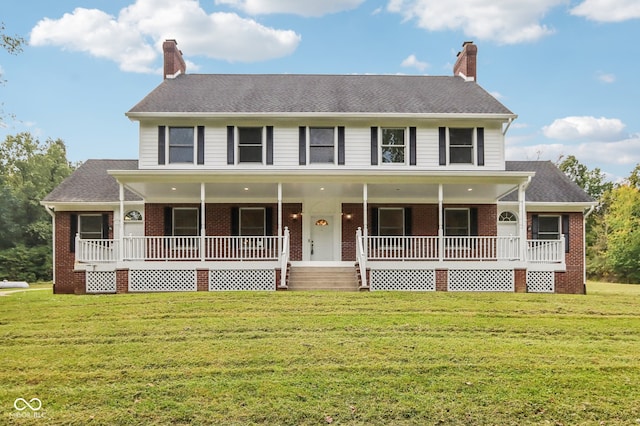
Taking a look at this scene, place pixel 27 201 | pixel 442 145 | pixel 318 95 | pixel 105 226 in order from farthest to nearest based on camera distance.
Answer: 1. pixel 27 201
2. pixel 318 95
3. pixel 105 226
4. pixel 442 145

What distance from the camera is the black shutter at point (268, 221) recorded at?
17219 mm

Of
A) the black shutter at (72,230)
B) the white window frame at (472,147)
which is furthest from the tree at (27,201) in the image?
the white window frame at (472,147)

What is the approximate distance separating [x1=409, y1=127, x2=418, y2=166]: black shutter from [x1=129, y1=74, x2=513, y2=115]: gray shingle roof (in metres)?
0.73

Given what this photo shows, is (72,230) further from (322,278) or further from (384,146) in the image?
(384,146)

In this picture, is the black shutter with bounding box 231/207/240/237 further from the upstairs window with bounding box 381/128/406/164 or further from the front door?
the upstairs window with bounding box 381/128/406/164

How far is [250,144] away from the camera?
1677cm

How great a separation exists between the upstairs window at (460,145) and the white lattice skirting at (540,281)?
455 centimetres

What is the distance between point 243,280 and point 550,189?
13008 millimetres

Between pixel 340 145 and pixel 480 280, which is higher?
pixel 340 145

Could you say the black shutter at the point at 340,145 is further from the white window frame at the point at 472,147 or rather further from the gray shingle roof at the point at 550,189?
the gray shingle roof at the point at 550,189

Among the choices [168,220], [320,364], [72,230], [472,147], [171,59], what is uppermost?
[171,59]

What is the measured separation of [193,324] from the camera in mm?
8570

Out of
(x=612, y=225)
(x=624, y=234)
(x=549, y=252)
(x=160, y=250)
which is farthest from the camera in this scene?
(x=612, y=225)

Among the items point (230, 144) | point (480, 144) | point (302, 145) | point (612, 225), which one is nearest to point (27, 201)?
point (230, 144)
